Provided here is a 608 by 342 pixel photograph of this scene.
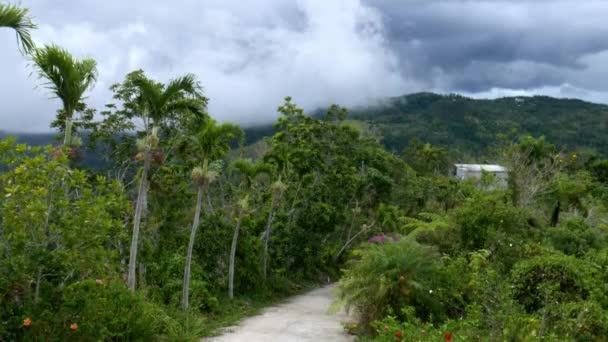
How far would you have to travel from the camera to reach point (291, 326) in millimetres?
11688

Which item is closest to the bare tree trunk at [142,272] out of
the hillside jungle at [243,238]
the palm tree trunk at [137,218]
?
the hillside jungle at [243,238]

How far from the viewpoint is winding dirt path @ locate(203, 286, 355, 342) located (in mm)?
10475

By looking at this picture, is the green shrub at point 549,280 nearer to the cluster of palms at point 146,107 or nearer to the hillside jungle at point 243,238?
the hillside jungle at point 243,238

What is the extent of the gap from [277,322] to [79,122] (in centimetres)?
786

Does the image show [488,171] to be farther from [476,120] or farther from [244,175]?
[476,120]

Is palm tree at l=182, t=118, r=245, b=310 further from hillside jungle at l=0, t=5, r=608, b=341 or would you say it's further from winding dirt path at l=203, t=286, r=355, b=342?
winding dirt path at l=203, t=286, r=355, b=342

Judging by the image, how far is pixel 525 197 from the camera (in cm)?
2067

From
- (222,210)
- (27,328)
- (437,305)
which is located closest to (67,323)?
(27,328)

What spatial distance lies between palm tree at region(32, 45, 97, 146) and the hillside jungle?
0.02m

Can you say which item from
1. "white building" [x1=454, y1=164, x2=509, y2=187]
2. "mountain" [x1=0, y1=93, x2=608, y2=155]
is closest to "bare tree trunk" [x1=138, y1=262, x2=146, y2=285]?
"white building" [x1=454, y1=164, x2=509, y2=187]

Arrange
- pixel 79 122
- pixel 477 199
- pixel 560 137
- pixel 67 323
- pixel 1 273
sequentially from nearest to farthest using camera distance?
pixel 1 273
pixel 67 323
pixel 477 199
pixel 79 122
pixel 560 137

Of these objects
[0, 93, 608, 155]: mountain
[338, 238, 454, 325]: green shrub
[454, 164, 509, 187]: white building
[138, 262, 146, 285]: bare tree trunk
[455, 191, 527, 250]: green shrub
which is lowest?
[138, 262, 146, 285]: bare tree trunk

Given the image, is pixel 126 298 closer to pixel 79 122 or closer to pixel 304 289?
pixel 79 122

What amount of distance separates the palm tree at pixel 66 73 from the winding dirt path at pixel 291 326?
4911 mm
